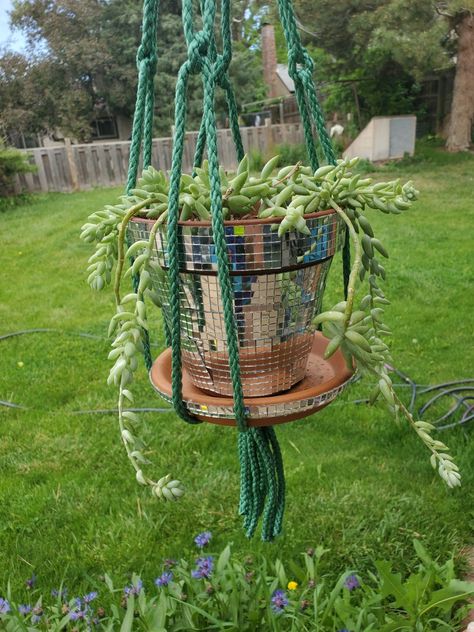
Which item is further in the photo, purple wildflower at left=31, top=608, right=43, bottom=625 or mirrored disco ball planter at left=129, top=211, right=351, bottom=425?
purple wildflower at left=31, top=608, right=43, bottom=625

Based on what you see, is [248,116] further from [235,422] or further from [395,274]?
[235,422]

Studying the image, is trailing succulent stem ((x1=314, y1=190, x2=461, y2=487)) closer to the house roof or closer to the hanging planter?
the hanging planter

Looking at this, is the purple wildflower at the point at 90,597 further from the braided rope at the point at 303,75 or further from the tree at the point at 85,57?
the tree at the point at 85,57

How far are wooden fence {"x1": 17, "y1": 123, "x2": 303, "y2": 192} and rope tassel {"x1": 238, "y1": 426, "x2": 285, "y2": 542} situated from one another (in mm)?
9049

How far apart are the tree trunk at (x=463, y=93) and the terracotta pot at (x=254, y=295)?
30.5 ft

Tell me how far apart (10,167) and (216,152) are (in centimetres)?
889

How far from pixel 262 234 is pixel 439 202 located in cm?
671

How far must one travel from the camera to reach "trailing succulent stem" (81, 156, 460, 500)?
839 mm

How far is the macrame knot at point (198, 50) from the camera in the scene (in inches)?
32.1

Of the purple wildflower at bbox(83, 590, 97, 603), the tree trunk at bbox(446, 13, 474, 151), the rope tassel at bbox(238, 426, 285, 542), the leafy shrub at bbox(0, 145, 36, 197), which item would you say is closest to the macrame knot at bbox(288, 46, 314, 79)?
the rope tassel at bbox(238, 426, 285, 542)

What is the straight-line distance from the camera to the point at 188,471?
7.74ft

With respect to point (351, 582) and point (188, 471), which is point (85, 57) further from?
point (351, 582)

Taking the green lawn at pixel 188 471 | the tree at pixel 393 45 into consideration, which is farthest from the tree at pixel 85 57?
the green lawn at pixel 188 471

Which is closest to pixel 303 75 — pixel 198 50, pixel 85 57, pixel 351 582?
pixel 198 50
